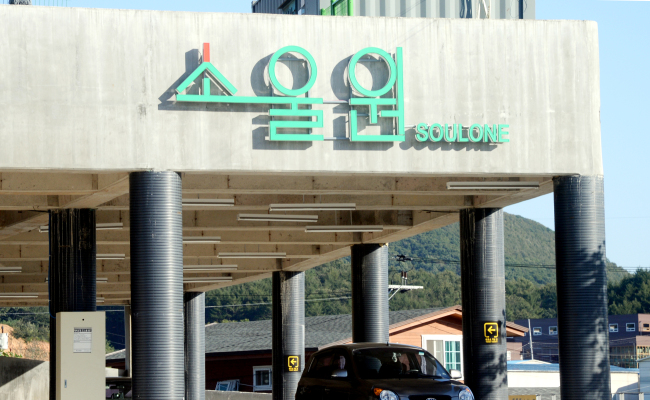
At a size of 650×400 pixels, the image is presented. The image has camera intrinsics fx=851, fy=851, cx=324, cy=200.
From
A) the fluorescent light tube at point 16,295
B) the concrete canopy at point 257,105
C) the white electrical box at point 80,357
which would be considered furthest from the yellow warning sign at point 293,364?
the white electrical box at point 80,357

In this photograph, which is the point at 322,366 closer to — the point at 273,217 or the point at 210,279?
the point at 273,217

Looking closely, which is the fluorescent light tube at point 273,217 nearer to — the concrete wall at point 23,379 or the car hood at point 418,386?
the car hood at point 418,386

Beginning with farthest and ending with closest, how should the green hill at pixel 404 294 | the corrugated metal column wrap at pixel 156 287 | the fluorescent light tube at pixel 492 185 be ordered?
the green hill at pixel 404 294 < the fluorescent light tube at pixel 492 185 < the corrugated metal column wrap at pixel 156 287

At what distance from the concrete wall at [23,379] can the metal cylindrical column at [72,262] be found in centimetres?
1568

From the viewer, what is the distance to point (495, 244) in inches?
742

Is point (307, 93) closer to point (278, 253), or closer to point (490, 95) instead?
point (490, 95)

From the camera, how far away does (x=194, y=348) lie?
37.2 m

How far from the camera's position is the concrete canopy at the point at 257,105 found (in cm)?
1345

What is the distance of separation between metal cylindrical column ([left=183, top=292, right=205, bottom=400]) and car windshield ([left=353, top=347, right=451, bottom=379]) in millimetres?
22918

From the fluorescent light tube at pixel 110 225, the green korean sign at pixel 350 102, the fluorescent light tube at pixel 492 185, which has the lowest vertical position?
the fluorescent light tube at pixel 110 225

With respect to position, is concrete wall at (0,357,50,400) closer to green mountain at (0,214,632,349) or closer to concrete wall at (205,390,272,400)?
concrete wall at (205,390,272,400)

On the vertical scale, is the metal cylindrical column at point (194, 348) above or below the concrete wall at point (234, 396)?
above

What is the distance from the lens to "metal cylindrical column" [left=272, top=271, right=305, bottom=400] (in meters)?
30.9

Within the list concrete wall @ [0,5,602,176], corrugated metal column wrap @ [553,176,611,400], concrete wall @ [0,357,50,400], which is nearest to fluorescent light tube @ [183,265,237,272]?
concrete wall @ [0,357,50,400]
